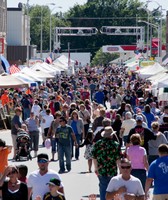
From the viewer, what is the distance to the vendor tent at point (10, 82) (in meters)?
37.3

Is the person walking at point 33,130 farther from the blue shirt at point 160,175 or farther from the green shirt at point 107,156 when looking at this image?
the blue shirt at point 160,175

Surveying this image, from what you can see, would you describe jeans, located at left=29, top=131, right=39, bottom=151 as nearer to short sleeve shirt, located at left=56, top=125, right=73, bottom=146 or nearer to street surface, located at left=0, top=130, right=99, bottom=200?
street surface, located at left=0, top=130, right=99, bottom=200

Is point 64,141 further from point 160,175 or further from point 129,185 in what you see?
point 129,185

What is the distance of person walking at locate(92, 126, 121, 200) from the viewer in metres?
15.6

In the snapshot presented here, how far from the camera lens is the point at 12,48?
3797 inches

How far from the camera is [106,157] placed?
15.7 meters

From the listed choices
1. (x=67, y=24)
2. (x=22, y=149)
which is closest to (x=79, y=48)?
(x=67, y=24)

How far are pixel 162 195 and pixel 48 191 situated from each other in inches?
71.6

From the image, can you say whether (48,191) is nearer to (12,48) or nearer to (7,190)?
(7,190)

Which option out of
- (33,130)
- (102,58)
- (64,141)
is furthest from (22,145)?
(102,58)

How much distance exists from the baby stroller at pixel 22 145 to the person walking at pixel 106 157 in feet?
30.3

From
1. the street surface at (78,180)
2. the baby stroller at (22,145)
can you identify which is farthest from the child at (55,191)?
the baby stroller at (22,145)

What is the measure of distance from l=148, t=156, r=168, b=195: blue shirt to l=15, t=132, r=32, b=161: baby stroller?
11.4 meters

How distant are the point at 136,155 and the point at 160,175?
8.52 feet
